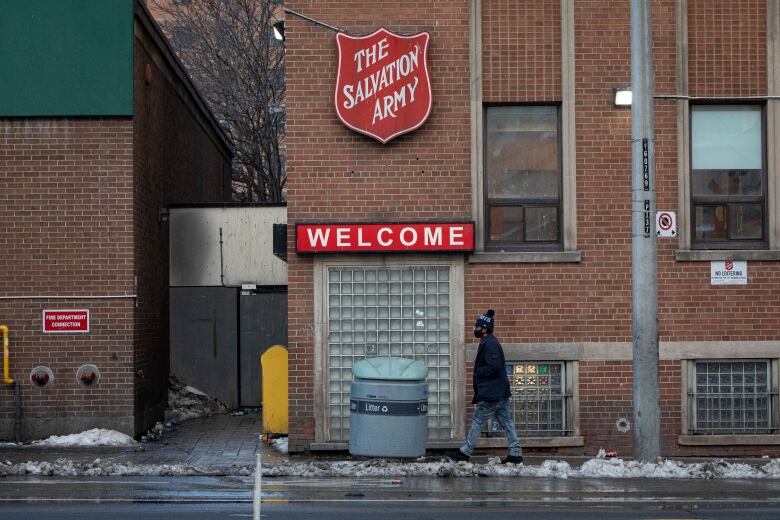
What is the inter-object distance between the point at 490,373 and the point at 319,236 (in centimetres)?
289

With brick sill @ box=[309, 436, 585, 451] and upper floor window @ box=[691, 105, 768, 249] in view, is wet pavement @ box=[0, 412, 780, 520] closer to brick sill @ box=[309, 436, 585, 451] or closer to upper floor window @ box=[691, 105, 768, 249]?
brick sill @ box=[309, 436, 585, 451]

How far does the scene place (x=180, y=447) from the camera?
52.5 feet

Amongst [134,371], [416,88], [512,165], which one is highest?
[416,88]

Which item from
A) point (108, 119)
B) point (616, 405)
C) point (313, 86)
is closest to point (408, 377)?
point (616, 405)

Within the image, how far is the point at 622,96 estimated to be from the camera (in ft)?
49.5

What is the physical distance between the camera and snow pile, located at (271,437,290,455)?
15248 mm

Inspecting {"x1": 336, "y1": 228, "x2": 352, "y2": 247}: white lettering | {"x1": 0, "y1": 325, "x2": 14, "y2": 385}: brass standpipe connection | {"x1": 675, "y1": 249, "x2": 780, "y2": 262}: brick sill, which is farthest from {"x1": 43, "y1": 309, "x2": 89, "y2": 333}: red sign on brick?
{"x1": 675, "y1": 249, "x2": 780, "y2": 262}: brick sill

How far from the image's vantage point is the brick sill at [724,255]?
15094 mm

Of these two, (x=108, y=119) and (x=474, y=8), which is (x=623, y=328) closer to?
(x=474, y=8)

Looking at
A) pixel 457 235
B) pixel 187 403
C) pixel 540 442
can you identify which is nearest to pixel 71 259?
pixel 187 403

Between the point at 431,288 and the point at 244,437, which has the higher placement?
the point at 431,288

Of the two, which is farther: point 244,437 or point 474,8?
point 244,437

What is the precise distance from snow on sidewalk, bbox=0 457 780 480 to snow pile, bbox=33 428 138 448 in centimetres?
187

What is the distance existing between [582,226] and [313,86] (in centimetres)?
397
